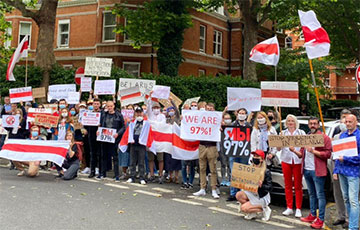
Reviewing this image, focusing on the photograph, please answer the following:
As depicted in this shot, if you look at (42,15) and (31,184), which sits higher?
(42,15)

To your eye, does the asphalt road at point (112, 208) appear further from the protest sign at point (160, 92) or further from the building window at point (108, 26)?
the building window at point (108, 26)

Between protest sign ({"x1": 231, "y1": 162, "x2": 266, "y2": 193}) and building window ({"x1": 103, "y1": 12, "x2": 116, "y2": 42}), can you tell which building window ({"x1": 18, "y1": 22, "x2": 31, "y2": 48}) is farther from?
protest sign ({"x1": 231, "y1": 162, "x2": 266, "y2": 193})

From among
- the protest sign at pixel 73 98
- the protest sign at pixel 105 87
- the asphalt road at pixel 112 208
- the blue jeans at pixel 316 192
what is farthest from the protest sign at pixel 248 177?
the protest sign at pixel 73 98

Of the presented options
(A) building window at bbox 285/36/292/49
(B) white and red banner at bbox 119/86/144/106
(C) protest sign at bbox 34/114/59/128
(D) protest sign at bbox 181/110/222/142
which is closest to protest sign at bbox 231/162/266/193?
(D) protest sign at bbox 181/110/222/142

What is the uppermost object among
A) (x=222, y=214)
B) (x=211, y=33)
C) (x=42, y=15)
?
(x=211, y=33)

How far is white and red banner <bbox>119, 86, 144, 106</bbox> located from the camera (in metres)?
11.3

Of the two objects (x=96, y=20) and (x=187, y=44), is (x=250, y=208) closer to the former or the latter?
(x=187, y=44)

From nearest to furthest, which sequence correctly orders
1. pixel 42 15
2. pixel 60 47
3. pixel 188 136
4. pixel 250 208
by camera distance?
1. pixel 250 208
2. pixel 188 136
3. pixel 42 15
4. pixel 60 47

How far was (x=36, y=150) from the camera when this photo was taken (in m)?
10.0

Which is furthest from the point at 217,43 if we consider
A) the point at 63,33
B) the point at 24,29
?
the point at 24,29

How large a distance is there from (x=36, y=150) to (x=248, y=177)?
6013 millimetres

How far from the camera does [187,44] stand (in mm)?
30000

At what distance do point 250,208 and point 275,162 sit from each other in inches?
59.4

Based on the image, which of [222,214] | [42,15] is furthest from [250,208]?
[42,15]
